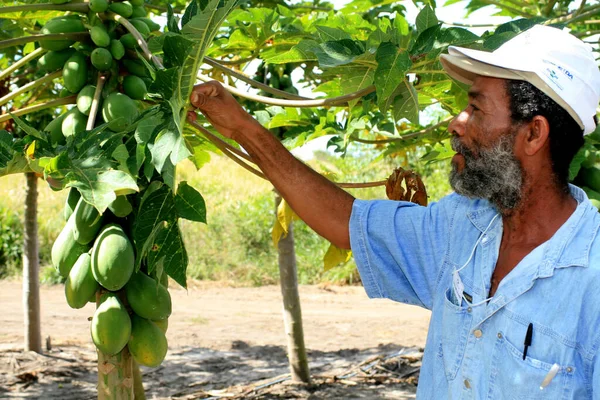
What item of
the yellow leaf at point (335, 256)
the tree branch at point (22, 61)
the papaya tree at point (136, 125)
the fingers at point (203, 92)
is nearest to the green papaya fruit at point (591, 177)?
the papaya tree at point (136, 125)

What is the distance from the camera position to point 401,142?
3.10m

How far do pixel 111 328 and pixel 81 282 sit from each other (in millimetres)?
145

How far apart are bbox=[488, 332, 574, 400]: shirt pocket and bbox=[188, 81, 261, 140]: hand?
77 cm

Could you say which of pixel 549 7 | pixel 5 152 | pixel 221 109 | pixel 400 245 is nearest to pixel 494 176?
pixel 400 245

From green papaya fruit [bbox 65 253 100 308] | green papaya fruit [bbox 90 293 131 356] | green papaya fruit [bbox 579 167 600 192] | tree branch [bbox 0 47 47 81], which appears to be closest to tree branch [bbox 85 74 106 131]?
tree branch [bbox 0 47 47 81]

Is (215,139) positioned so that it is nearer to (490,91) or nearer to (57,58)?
(57,58)

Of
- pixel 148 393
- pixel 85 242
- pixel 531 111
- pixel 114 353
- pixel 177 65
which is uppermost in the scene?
pixel 177 65

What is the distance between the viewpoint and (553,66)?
1.52 m

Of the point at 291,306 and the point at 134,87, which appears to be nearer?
the point at 134,87

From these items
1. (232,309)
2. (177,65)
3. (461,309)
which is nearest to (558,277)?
(461,309)

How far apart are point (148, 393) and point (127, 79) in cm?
268

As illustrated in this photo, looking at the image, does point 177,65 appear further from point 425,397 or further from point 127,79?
point 425,397

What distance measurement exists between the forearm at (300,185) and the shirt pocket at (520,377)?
1.68ft

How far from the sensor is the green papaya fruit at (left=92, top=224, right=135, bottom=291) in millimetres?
1718
